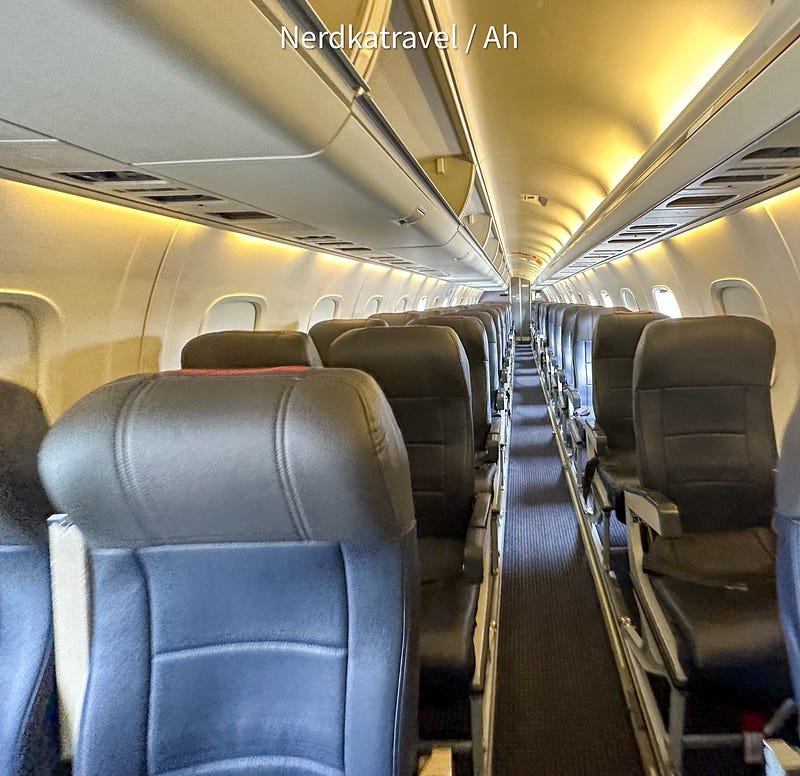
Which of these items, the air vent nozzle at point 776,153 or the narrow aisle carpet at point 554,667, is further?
the narrow aisle carpet at point 554,667

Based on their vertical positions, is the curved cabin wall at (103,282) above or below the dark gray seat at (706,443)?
above

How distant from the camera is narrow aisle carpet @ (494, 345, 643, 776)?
2.33m

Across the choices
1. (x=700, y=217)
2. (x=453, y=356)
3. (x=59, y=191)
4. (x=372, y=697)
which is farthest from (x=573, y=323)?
(x=372, y=697)

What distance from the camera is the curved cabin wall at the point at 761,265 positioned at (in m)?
3.46

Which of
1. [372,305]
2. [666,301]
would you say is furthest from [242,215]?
[372,305]

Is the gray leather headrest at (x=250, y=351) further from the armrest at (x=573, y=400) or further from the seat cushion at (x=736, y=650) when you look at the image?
the armrest at (x=573, y=400)

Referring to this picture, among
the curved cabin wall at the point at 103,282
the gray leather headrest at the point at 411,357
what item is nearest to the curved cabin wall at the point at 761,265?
the gray leather headrest at the point at 411,357

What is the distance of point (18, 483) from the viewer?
4.16ft

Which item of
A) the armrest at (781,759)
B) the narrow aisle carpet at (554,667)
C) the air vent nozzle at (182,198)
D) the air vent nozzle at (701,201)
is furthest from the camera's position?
the air vent nozzle at (701,201)

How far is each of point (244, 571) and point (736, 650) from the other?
1.63 metres

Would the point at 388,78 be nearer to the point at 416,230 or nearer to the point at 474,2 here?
the point at 474,2

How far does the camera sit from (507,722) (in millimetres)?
2516

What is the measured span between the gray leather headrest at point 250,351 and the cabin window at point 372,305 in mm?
6082

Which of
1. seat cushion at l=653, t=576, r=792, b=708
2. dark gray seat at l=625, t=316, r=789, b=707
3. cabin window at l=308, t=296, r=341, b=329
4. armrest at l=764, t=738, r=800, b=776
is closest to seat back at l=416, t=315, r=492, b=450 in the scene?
dark gray seat at l=625, t=316, r=789, b=707
